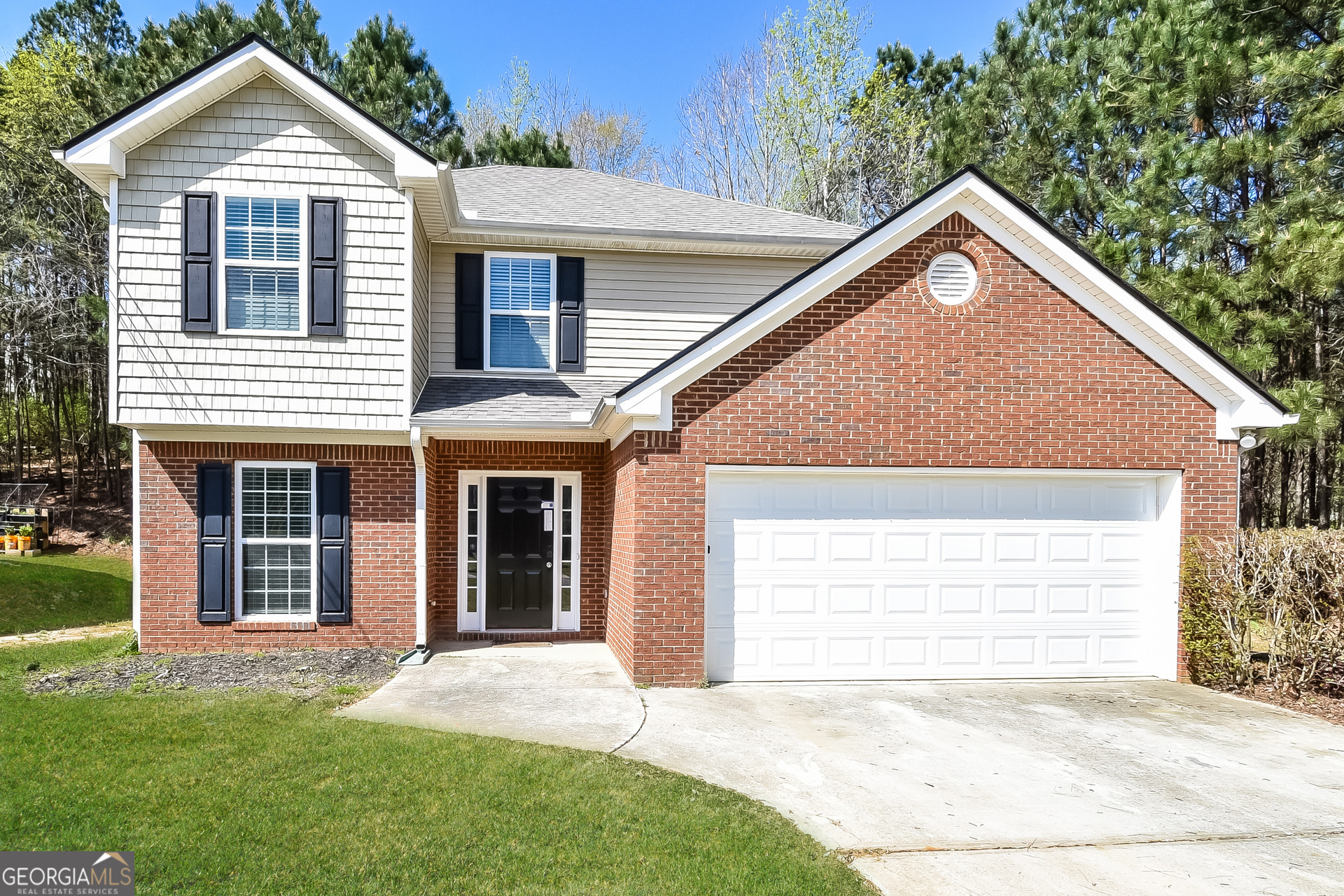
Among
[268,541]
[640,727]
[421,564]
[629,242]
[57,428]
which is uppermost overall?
[629,242]

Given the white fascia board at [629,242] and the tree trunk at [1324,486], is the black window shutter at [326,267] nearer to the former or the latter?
the white fascia board at [629,242]

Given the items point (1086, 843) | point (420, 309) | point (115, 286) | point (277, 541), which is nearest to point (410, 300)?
point (420, 309)

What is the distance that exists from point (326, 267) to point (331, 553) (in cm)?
321

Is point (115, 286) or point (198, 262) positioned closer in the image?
point (115, 286)

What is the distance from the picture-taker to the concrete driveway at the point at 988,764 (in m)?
4.44

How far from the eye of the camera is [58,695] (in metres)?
7.41

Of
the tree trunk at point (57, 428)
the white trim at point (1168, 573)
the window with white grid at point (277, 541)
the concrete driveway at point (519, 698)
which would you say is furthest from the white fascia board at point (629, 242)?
the tree trunk at point (57, 428)

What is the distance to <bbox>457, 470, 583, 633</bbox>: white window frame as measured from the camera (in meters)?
10.4

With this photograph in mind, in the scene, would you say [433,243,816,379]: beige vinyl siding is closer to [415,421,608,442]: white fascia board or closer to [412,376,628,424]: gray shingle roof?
[412,376,628,424]: gray shingle roof

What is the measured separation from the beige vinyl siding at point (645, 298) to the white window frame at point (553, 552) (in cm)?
147

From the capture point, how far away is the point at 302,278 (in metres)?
9.01

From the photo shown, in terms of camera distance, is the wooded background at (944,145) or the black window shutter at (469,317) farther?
the wooded background at (944,145)

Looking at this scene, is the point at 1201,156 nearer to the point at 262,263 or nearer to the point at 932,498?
the point at 932,498

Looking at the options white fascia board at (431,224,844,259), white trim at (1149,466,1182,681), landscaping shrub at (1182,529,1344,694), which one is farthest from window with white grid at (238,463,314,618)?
landscaping shrub at (1182,529,1344,694)
